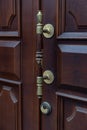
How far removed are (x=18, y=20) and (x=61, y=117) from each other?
458 millimetres

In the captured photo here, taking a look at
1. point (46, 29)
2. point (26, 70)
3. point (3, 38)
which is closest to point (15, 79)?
point (26, 70)

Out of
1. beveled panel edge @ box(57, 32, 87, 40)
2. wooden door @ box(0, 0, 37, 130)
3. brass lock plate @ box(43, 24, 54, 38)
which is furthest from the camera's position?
wooden door @ box(0, 0, 37, 130)

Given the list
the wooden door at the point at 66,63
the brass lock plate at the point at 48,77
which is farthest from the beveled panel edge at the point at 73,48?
the brass lock plate at the point at 48,77

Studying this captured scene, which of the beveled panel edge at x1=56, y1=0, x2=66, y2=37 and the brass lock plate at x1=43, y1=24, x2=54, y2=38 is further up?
the beveled panel edge at x1=56, y1=0, x2=66, y2=37

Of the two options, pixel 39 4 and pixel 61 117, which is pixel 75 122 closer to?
pixel 61 117

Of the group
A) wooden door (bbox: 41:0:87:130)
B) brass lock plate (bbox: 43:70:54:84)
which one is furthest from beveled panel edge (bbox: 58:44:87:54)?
brass lock plate (bbox: 43:70:54:84)

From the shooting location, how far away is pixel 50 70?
1.07 meters

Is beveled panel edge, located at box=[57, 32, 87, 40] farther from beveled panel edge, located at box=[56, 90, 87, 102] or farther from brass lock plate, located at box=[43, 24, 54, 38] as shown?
beveled panel edge, located at box=[56, 90, 87, 102]

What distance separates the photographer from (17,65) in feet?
3.96

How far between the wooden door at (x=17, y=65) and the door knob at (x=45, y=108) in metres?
0.05

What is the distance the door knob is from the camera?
3.57 feet

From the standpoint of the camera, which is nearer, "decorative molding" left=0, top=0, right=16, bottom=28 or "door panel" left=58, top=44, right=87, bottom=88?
"door panel" left=58, top=44, right=87, bottom=88

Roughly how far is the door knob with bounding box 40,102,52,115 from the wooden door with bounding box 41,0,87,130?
14 mm

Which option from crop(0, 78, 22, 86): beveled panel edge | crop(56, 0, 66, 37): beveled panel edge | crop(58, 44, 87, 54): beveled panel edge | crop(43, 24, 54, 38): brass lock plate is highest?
crop(56, 0, 66, 37): beveled panel edge
